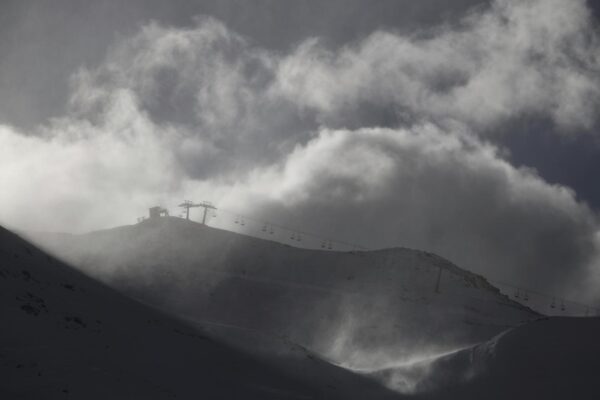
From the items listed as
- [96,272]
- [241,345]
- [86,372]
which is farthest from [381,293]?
[86,372]

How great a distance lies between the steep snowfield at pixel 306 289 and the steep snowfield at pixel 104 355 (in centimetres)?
1821

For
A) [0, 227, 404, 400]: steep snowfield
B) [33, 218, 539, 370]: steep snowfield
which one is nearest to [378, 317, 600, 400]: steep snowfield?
[0, 227, 404, 400]: steep snowfield

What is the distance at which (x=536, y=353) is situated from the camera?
38531 millimetres

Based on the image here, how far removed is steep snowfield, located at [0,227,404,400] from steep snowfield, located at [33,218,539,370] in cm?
1821

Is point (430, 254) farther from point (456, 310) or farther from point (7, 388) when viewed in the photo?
point (7, 388)

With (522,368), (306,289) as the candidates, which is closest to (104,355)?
(522,368)

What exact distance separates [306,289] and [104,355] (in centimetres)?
5827

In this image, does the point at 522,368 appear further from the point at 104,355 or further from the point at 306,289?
the point at 306,289

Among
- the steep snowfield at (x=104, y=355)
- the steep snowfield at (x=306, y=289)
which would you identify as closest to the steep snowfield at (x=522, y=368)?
the steep snowfield at (x=104, y=355)

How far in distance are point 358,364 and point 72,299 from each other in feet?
111

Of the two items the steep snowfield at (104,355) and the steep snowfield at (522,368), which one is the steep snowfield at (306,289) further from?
the steep snowfield at (104,355)

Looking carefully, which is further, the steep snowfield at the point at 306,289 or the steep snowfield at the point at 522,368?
the steep snowfield at the point at 306,289

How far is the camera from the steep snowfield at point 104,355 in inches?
733

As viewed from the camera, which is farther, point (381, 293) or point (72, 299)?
point (381, 293)
